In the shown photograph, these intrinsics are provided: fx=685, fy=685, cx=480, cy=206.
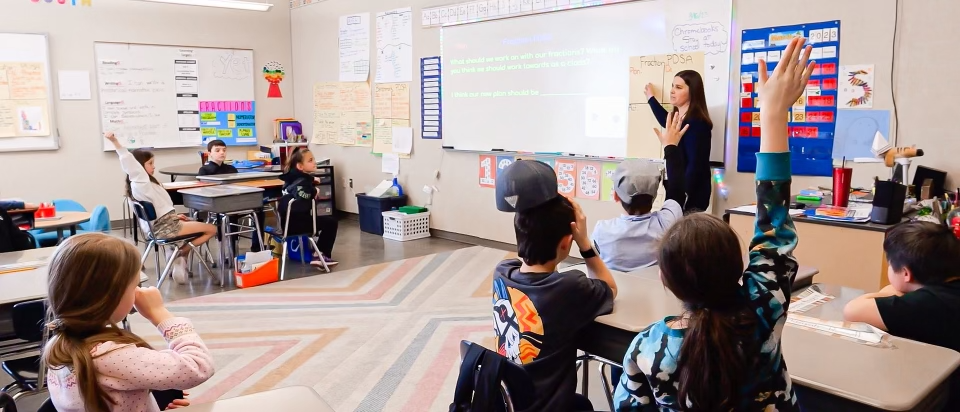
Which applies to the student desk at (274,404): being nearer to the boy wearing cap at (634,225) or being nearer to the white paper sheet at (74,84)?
the boy wearing cap at (634,225)

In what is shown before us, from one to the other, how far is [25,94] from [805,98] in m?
7.11

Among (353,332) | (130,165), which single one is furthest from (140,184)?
(353,332)

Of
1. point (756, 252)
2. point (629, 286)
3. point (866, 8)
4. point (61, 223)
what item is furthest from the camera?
point (61, 223)

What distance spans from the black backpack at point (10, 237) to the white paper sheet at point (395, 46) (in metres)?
3.95

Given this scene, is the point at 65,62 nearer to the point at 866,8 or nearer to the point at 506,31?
the point at 506,31

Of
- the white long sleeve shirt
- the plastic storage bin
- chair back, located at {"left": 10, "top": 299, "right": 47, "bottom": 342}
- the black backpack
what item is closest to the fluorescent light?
the plastic storage bin

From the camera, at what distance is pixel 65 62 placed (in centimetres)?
714

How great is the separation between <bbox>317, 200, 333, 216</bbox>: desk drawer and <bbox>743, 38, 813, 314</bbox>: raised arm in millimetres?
6460

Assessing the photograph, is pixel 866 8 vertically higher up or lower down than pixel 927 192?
higher up

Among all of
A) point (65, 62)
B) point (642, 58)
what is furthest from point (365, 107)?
point (642, 58)

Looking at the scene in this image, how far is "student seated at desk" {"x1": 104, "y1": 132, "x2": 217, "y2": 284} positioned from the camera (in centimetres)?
474

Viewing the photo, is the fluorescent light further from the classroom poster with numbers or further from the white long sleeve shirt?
the classroom poster with numbers

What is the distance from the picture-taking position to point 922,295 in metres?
1.84

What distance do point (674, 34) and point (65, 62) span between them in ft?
20.2
